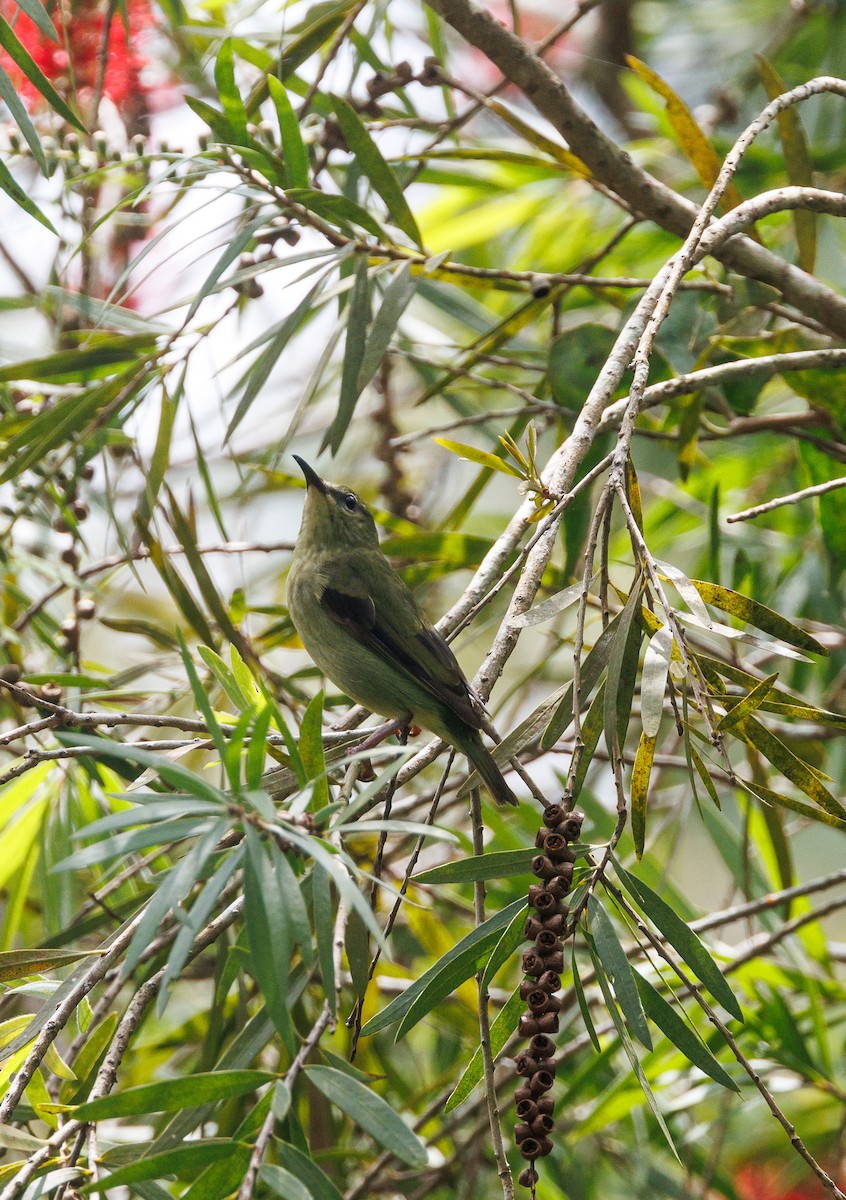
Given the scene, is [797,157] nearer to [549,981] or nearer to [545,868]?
[545,868]

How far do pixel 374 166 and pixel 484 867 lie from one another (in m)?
1.71

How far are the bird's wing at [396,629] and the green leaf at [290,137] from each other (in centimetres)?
105

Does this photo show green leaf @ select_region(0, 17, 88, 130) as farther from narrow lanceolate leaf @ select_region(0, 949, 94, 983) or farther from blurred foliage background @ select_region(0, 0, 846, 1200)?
narrow lanceolate leaf @ select_region(0, 949, 94, 983)

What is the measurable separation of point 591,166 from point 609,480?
1.31 metres

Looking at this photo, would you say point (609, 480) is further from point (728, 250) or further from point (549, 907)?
point (728, 250)

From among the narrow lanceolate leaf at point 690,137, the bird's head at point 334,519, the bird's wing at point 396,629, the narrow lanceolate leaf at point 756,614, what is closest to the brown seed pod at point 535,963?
the narrow lanceolate leaf at point 756,614

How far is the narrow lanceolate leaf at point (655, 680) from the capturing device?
1.49 meters

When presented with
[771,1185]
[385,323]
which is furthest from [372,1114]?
[771,1185]

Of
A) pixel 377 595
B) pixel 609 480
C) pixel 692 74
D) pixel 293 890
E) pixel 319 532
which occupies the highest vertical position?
pixel 692 74

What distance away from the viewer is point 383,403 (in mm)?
4109

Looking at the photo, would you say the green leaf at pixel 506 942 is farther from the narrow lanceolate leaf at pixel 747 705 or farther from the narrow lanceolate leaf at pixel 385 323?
the narrow lanceolate leaf at pixel 385 323

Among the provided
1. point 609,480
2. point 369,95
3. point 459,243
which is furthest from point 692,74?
point 609,480

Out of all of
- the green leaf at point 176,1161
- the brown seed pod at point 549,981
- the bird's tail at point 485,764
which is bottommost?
the green leaf at point 176,1161

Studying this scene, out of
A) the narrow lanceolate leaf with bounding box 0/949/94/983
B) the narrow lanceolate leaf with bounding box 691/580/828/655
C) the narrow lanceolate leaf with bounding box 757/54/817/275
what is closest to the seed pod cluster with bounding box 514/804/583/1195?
the narrow lanceolate leaf with bounding box 691/580/828/655
